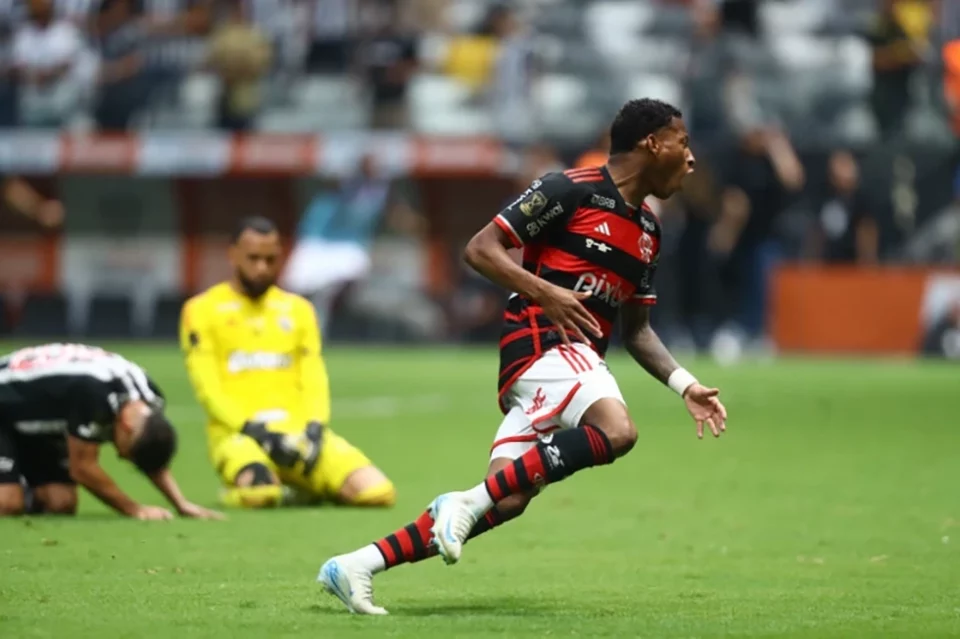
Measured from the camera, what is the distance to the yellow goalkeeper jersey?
11.5 meters

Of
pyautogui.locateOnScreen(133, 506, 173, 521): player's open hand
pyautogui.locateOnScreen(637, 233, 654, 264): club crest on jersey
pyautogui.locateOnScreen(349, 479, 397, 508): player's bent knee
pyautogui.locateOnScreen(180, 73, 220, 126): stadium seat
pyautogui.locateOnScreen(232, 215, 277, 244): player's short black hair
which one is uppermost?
pyautogui.locateOnScreen(180, 73, 220, 126): stadium seat

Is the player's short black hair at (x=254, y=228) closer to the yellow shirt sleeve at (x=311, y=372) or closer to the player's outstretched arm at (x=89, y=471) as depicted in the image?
the yellow shirt sleeve at (x=311, y=372)

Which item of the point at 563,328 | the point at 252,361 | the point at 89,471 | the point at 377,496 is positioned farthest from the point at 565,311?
the point at 252,361

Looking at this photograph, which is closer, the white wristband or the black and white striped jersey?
the white wristband

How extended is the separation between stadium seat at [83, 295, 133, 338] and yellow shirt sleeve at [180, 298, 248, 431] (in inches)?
693

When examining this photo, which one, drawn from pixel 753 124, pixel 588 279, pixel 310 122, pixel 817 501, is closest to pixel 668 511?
pixel 817 501

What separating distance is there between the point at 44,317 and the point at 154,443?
19.9 metres

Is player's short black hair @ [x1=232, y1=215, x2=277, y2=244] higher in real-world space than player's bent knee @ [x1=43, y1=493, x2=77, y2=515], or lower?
higher

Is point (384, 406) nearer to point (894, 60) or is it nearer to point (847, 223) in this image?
point (847, 223)

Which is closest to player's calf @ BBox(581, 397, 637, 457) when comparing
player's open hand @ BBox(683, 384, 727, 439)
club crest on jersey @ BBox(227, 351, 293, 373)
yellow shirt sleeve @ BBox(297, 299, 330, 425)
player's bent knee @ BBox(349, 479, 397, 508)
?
player's open hand @ BBox(683, 384, 727, 439)

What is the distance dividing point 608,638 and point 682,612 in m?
0.76

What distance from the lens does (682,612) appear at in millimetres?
6992

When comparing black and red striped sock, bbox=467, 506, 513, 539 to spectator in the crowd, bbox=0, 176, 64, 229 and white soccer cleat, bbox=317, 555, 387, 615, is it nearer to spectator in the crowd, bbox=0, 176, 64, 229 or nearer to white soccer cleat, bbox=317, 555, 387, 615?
white soccer cleat, bbox=317, 555, 387, 615

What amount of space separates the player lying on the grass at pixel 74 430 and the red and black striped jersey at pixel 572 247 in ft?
9.81
